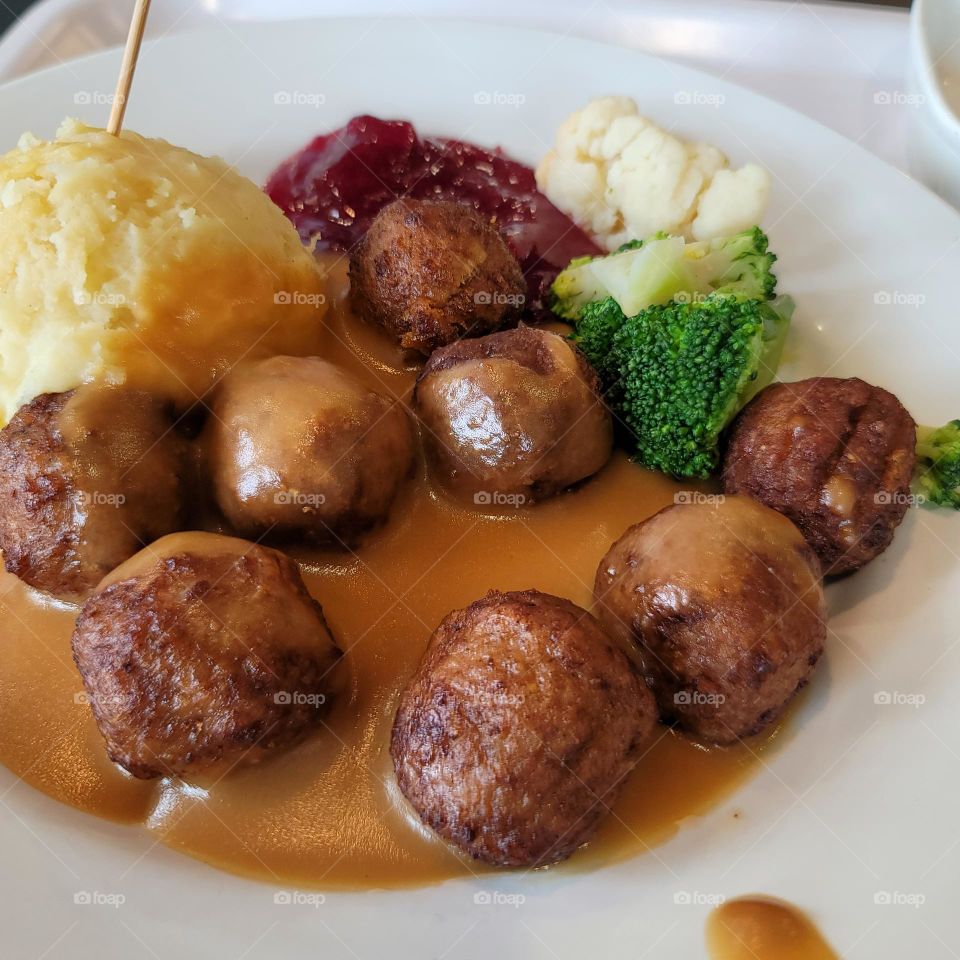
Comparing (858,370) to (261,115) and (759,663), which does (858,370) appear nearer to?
(759,663)

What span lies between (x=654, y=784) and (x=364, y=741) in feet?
2.74

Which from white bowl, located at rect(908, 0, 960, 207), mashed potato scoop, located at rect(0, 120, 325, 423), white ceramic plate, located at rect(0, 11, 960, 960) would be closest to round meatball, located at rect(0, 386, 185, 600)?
mashed potato scoop, located at rect(0, 120, 325, 423)

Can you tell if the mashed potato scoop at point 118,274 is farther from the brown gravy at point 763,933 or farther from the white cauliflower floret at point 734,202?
the brown gravy at point 763,933

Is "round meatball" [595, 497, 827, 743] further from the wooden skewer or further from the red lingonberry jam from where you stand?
the wooden skewer

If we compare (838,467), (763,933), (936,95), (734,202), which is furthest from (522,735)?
(936,95)

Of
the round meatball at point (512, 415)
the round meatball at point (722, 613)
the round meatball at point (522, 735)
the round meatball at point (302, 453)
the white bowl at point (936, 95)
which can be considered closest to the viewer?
the round meatball at point (522, 735)

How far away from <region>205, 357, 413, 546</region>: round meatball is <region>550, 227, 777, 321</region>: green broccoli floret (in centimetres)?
100

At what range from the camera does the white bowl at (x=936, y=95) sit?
353 centimetres

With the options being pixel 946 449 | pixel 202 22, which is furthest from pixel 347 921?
pixel 202 22

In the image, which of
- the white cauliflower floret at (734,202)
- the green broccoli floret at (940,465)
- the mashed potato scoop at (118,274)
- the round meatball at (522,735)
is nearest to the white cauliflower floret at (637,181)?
the white cauliflower floret at (734,202)

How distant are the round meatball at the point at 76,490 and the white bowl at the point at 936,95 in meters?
3.33

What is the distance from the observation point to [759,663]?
7.34ft

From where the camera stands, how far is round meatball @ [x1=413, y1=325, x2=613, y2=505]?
8.67ft

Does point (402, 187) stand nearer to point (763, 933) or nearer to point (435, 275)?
point (435, 275)
